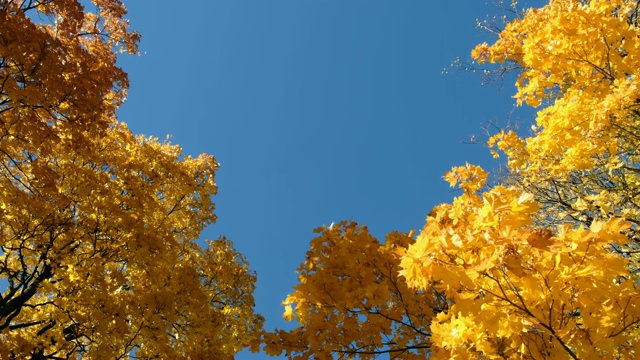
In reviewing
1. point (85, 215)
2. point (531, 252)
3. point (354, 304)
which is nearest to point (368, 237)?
point (354, 304)

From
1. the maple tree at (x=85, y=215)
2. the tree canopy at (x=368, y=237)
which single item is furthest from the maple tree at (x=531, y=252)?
the maple tree at (x=85, y=215)

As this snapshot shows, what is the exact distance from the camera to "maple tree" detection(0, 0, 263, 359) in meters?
5.28

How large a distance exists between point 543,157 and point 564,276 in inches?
147

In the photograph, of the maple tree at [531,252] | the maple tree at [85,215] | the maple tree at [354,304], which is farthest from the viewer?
the maple tree at [85,215]

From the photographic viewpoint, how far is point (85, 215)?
7.26 m

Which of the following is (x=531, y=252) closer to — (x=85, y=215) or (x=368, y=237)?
(x=368, y=237)

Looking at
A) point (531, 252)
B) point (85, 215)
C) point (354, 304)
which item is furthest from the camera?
point (85, 215)

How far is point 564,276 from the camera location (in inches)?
83.7

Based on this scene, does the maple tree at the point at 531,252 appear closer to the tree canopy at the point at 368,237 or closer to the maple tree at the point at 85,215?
the tree canopy at the point at 368,237

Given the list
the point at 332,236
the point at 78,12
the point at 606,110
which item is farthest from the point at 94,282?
the point at 606,110

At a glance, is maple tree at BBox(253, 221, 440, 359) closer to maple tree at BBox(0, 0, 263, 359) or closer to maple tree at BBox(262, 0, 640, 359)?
maple tree at BBox(262, 0, 640, 359)

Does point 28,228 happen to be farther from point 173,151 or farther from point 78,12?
point 173,151

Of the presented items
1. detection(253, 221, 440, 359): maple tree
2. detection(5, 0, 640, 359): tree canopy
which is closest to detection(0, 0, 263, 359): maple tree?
detection(5, 0, 640, 359): tree canopy

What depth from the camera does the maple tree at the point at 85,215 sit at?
208 inches
